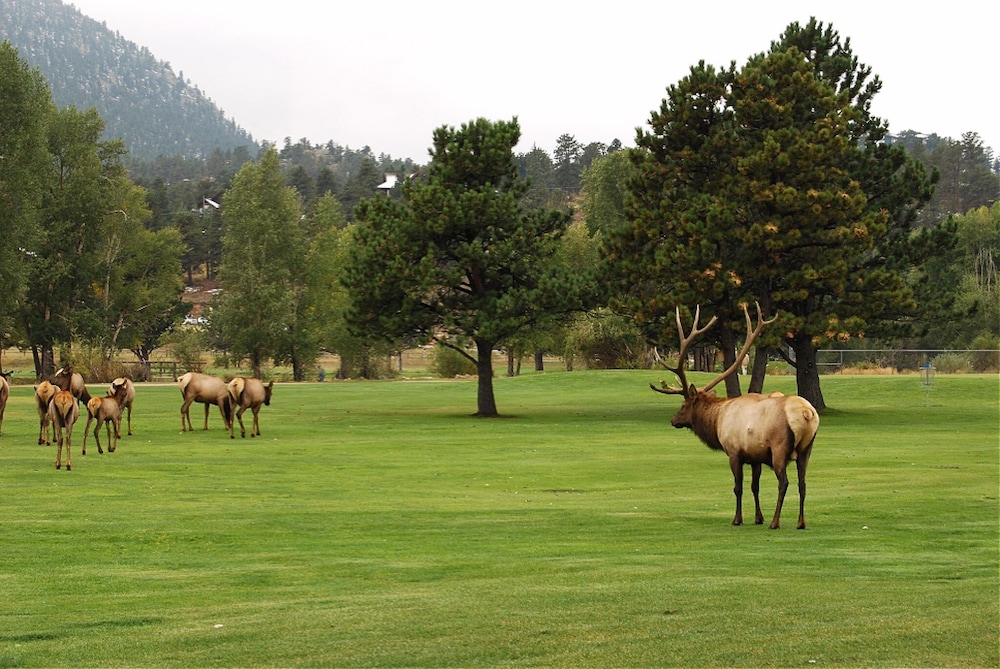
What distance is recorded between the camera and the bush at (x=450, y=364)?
8831 cm

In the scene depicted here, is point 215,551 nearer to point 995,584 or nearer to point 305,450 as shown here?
point 995,584

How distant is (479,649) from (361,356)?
82.5 m

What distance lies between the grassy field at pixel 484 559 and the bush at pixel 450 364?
56.8 m

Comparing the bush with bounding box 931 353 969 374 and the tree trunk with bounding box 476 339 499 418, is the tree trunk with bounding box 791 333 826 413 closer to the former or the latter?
the tree trunk with bounding box 476 339 499 418

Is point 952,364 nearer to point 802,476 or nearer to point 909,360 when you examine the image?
point 909,360

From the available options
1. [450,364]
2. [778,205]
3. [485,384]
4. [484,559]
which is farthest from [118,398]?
[450,364]

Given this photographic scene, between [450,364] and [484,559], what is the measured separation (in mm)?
→ 75882

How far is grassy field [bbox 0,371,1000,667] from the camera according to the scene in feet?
29.9

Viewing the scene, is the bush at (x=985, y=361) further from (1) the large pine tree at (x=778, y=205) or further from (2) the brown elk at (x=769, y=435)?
(2) the brown elk at (x=769, y=435)

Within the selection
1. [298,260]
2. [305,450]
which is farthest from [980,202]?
[305,450]

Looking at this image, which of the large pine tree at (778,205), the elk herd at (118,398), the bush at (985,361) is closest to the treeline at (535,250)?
the large pine tree at (778,205)

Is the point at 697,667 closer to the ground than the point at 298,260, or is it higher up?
closer to the ground

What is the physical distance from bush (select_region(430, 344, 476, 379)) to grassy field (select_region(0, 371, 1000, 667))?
56788 mm

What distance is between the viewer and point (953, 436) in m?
36.1
